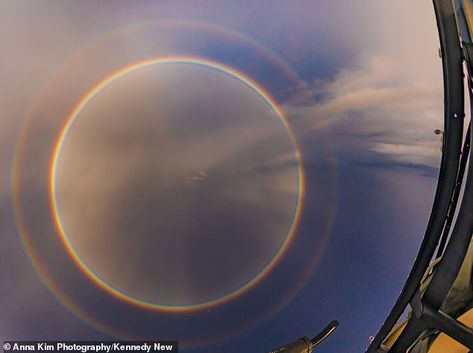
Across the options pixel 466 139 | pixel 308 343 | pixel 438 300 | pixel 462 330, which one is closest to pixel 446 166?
pixel 466 139

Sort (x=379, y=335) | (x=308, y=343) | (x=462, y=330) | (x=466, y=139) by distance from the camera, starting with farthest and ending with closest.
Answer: (x=308, y=343), (x=379, y=335), (x=462, y=330), (x=466, y=139)

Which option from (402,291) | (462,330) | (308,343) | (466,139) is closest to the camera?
(466,139)

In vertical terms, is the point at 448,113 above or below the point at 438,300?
above

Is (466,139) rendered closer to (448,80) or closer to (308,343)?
(448,80)

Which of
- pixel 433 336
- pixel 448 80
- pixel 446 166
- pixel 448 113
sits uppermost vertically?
pixel 448 80

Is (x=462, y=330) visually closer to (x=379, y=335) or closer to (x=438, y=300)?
(x=438, y=300)

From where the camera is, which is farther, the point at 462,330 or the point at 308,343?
the point at 308,343
